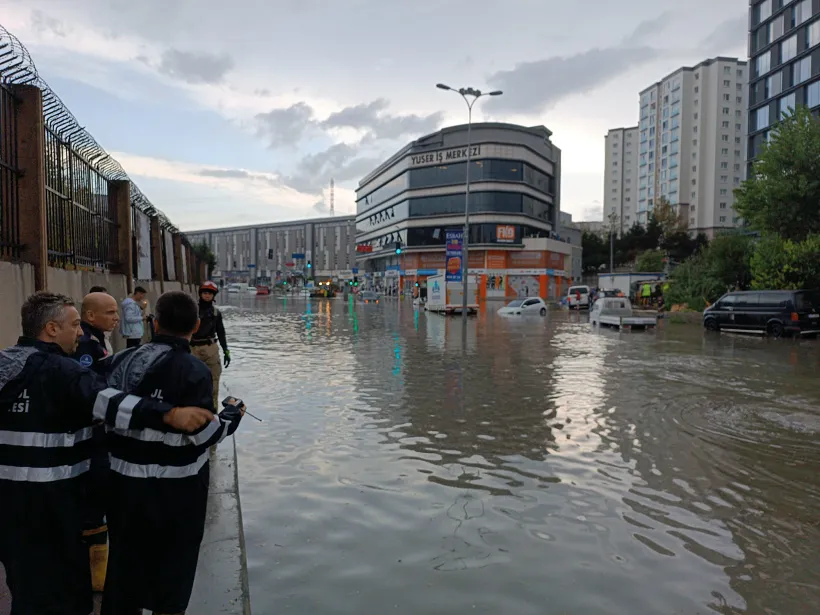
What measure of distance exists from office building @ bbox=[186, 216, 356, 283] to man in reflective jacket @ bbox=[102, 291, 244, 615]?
131 metres

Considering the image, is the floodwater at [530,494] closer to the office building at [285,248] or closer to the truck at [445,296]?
the truck at [445,296]

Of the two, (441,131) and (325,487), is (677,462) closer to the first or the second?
(325,487)

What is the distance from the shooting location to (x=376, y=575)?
3953 mm

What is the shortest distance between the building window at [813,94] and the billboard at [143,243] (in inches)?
2340

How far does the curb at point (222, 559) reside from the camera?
3.28 m

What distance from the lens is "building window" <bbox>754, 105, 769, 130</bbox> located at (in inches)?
2347

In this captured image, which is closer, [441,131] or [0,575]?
[0,575]

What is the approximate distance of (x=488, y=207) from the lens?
7388cm

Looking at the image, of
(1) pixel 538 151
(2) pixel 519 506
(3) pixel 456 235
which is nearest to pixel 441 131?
(1) pixel 538 151

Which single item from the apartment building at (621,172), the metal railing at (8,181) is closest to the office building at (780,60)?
the metal railing at (8,181)

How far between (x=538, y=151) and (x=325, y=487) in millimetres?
79318

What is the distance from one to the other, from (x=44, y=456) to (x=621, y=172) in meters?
167

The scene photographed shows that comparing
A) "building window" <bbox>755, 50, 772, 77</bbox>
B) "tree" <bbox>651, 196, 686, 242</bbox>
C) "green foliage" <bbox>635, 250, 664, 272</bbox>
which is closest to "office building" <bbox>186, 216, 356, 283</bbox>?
"tree" <bbox>651, 196, 686, 242</bbox>

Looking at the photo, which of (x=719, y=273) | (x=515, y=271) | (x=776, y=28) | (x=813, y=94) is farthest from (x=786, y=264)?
(x=515, y=271)
